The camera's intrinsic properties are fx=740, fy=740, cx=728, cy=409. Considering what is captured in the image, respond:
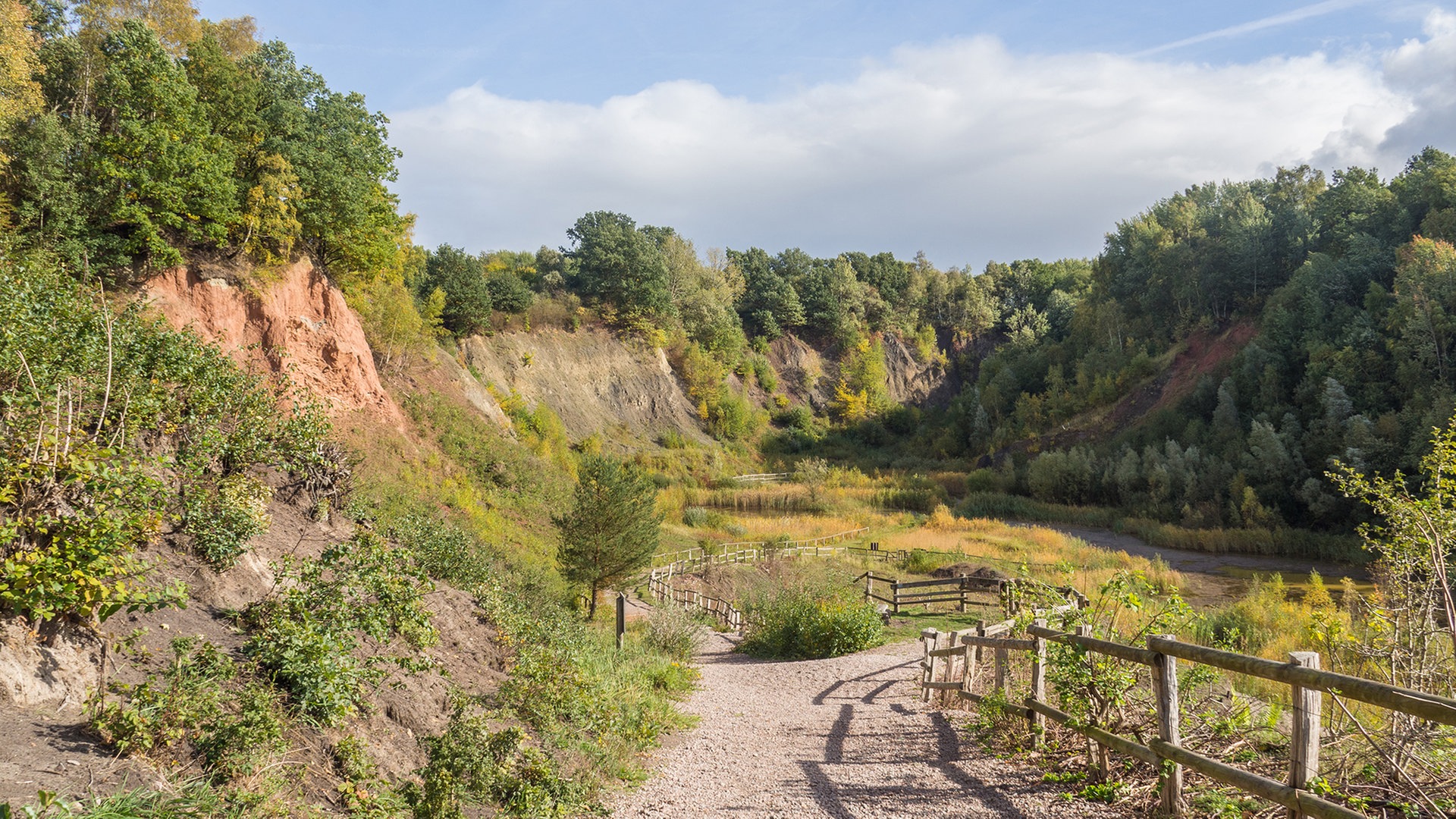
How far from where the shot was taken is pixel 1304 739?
4.05 meters

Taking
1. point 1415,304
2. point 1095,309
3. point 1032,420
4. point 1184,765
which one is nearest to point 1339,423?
point 1415,304

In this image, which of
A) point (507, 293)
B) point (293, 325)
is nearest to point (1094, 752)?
point (293, 325)

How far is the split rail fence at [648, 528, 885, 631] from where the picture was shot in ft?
72.6

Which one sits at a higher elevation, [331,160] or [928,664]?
[331,160]

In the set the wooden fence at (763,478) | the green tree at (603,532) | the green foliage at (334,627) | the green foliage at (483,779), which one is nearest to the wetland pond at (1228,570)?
the green tree at (603,532)

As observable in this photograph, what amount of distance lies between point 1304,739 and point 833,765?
4251 millimetres

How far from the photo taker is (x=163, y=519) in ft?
22.4

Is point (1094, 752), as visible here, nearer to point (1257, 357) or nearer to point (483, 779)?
point (483, 779)

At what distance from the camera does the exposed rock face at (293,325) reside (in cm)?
1984

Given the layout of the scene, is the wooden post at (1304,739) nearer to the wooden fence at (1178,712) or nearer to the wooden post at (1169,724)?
the wooden fence at (1178,712)

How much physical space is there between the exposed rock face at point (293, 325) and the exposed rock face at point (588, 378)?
16.7 meters

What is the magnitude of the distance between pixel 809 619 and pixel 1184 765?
440 inches

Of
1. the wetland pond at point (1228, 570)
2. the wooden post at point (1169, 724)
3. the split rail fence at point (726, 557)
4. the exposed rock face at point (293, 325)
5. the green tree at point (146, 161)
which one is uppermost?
the green tree at point (146, 161)

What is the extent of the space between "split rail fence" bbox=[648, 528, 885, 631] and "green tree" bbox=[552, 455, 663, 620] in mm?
2130
